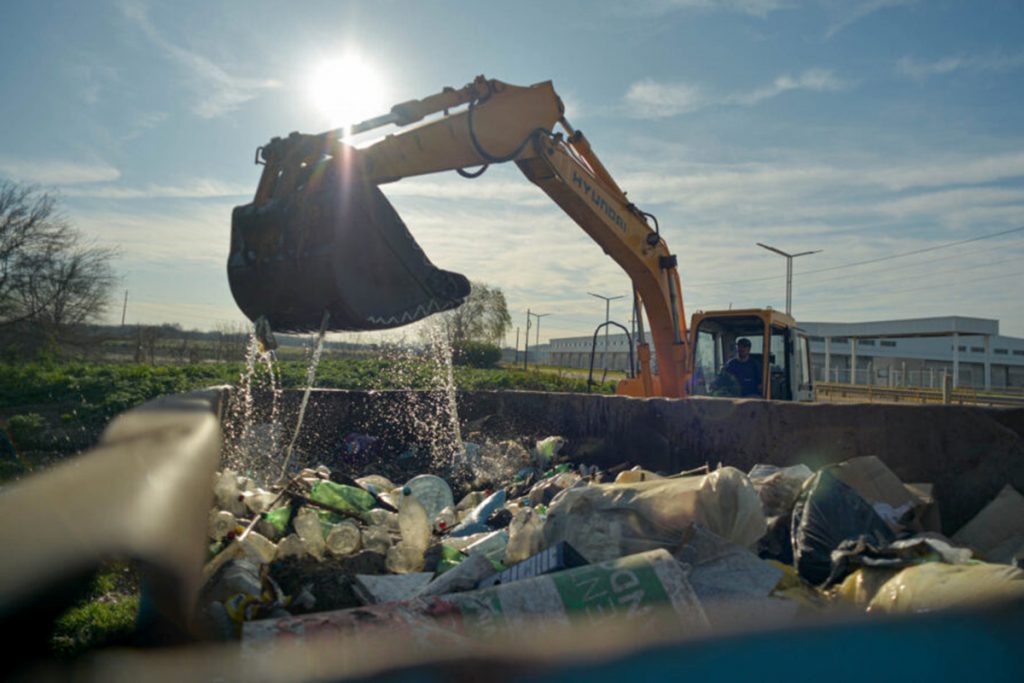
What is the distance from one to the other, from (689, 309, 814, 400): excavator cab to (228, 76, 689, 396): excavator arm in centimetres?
197

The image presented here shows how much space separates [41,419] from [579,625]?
11.6 meters

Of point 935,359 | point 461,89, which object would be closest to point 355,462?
point 461,89

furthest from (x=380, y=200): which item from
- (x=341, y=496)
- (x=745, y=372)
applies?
(x=745, y=372)

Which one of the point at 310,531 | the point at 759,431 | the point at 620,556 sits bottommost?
the point at 310,531

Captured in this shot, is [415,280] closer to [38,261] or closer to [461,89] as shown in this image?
[461,89]

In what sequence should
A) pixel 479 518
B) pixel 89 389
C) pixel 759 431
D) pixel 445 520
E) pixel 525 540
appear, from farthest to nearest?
pixel 89 389 < pixel 759 431 < pixel 445 520 < pixel 479 518 < pixel 525 540

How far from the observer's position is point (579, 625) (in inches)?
72.3

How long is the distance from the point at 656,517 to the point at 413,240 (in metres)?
2.39

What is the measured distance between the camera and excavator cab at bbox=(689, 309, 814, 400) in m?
7.73

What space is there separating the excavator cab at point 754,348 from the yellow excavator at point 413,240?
0.02 m

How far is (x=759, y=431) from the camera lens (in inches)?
162

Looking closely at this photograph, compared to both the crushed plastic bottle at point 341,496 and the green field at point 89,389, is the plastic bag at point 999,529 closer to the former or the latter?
the crushed plastic bottle at point 341,496

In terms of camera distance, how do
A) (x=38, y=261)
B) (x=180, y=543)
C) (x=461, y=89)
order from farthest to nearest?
(x=38, y=261), (x=461, y=89), (x=180, y=543)

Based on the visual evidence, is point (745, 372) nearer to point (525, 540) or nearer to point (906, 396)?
point (525, 540)
